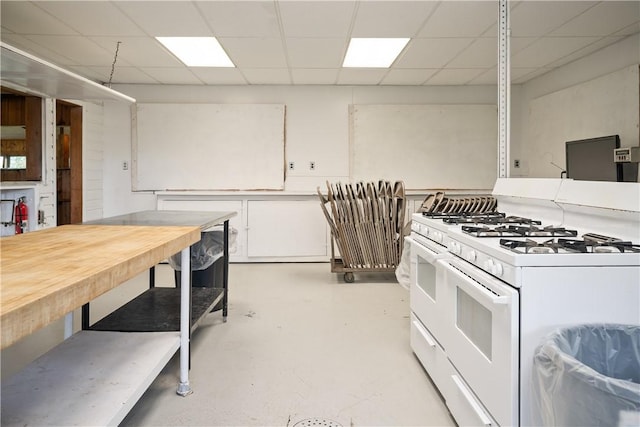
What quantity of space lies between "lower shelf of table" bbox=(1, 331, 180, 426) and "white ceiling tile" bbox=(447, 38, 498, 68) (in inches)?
160

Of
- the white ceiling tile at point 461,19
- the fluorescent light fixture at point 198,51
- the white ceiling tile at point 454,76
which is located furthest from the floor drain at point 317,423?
the white ceiling tile at point 454,76

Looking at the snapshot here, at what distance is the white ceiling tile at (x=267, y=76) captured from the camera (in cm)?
523

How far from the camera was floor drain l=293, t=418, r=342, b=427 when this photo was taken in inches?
73.7

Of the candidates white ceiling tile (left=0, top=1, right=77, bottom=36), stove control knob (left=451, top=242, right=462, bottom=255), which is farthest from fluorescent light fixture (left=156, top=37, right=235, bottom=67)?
stove control knob (left=451, top=242, right=462, bottom=255)

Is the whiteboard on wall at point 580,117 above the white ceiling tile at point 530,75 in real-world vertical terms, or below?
below

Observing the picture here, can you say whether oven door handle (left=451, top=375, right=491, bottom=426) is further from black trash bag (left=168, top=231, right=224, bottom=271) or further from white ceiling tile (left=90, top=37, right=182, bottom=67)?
white ceiling tile (left=90, top=37, right=182, bottom=67)

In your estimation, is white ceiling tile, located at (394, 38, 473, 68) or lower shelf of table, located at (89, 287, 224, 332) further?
white ceiling tile, located at (394, 38, 473, 68)

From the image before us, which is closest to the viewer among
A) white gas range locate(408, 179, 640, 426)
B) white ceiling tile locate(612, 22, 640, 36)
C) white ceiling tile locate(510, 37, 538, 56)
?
white gas range locate(408, 179, 640, 426)

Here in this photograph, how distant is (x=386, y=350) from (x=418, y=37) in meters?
3.05

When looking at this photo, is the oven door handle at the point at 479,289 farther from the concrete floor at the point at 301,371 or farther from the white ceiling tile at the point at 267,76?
the white ceiling tile at the point at 267,76

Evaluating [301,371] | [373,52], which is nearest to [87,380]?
[301,371]

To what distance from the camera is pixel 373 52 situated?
15.0 ft

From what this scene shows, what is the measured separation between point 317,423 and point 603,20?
4161 millimetres

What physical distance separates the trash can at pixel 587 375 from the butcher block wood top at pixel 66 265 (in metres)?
1.25
